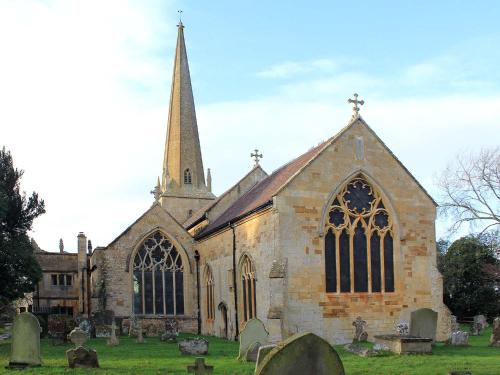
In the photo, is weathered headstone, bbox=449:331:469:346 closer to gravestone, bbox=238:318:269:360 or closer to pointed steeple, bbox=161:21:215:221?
gravestone, bbox=238:318:269:360

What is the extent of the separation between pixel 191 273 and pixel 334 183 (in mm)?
11617

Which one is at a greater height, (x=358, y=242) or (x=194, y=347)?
(x=358, y=242)

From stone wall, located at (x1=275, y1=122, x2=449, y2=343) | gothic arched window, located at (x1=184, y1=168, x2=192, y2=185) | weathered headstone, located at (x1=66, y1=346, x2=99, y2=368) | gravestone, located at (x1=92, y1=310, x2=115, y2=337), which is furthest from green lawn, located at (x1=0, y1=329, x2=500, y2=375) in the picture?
gothic arched window, located at (x1=184, y1=168, x2=192, y2=185)

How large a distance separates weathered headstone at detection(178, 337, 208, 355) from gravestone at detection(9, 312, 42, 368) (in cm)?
451

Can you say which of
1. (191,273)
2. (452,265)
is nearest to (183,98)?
(191,273)

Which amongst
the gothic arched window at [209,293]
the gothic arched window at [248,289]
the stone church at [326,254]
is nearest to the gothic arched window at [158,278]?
the stone church at [326,254]

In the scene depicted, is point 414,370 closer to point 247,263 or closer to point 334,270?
point 334,270

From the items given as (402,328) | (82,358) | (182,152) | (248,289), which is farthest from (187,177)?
(82,358)

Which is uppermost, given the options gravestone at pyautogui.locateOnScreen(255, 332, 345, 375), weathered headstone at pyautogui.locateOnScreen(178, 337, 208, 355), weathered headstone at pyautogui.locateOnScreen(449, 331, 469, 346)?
gravestone at pyautogui.locateOnScreen(255, 332, 345, 375)

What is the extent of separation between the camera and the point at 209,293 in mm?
31375

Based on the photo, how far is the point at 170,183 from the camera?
46.6 meters

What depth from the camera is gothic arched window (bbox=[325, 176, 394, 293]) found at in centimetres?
2397

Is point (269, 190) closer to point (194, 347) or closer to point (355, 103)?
point (355, 103)

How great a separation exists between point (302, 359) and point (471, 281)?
38.6 m
